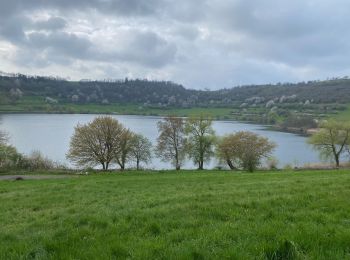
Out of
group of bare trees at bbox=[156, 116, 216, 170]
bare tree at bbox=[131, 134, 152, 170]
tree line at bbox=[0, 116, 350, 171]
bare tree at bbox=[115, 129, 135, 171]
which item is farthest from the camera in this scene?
group of bare trees at bbox=[156, 116, 216, 170]

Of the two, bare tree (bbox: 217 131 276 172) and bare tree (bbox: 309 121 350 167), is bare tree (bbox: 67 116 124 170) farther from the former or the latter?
bare tree (bbox: 309 121 350 167)

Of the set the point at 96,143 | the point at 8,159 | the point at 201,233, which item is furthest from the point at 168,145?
the point at 201,233

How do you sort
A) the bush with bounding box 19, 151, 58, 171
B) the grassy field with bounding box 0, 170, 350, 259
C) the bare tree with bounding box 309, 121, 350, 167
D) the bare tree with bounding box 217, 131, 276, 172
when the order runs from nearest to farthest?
1. the grassy field with bounding box 0, 170, 350, 259
2. the bush with bounding box 19, 151, 58, 171
3. the bare tree with bounding box 217, 131, 276, 172
4. the bare tree with bounding box 309, 121, 350, 167

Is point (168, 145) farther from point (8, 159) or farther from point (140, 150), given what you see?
point (8, 159)

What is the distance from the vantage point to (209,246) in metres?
6.32

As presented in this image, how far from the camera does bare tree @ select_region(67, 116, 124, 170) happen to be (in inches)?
2552

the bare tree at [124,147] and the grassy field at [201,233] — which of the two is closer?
the grassy field at [201,233]

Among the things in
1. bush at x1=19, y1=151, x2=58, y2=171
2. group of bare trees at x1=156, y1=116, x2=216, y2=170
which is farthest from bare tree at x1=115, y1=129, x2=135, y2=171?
bush at x1=19, y1=151, x2=58, y2=171

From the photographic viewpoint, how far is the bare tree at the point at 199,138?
76.0 metres

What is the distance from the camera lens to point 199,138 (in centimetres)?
7625

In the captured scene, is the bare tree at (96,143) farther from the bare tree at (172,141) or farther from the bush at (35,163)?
the bare tree at (172,141)

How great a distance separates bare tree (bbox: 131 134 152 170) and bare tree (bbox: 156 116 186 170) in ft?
7.27

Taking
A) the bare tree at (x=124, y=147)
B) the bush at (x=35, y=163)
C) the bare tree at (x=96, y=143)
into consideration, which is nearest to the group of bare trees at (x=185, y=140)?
the bare tree at (x=124, y=147)

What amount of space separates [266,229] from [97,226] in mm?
3521
